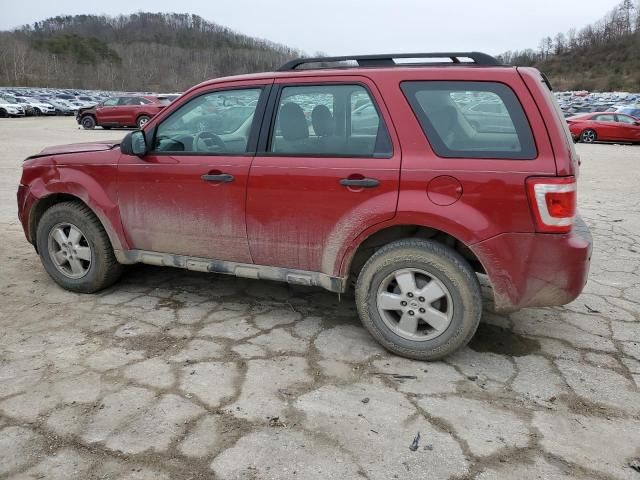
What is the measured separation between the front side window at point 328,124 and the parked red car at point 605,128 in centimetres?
1944

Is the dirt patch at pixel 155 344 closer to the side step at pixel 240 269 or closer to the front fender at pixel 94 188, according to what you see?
the side step at pixel 240 269

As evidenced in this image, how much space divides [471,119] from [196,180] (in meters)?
1.89

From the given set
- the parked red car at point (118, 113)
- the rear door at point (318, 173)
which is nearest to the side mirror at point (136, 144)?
the rear door at point (318, 173)

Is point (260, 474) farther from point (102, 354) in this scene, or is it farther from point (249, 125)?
point (249, 125)

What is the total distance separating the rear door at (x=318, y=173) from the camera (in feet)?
10.4

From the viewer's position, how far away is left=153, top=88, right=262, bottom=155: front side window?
143 inches

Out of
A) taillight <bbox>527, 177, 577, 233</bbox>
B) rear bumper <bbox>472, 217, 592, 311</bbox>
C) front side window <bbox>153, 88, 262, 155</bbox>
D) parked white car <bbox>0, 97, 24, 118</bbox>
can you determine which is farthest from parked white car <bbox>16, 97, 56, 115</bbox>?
taillight <bbox>527, 177, 577, 233</bbox>

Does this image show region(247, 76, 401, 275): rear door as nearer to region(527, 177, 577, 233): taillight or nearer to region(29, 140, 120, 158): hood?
region(527, 177, 577, 233): taillight

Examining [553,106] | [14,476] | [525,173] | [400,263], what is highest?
[553,106]

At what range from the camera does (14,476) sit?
2.28 m

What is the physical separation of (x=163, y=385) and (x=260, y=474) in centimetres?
95

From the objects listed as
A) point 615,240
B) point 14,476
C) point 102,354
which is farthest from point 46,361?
point 615,240

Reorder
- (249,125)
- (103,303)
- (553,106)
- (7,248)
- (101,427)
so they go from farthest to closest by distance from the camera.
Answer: (7,248) → (103,303) → (249,125) → (553,106) → (101,427)

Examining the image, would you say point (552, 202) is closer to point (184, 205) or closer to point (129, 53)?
point (184, 205)
